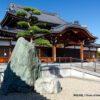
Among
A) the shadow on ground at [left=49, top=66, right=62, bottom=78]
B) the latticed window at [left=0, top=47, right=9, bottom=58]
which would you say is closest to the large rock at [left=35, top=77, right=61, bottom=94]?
the shadow on ground at [left=49, top=66, right=62, bottom=78]

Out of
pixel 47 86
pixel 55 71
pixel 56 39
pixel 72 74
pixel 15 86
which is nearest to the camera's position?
pixel 47 86

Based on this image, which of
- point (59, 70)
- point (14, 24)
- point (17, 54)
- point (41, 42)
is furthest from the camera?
point (14, 24)

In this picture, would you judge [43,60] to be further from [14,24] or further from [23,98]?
[23,98]

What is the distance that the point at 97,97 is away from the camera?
5723 mm

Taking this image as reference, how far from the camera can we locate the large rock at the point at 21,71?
6423mm

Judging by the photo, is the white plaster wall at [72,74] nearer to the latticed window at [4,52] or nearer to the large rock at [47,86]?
the large rock at [47,86]

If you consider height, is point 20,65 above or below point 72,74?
above

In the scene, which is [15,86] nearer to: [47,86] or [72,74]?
[47,86]

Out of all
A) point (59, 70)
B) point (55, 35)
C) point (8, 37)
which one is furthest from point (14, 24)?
point (59, 70)

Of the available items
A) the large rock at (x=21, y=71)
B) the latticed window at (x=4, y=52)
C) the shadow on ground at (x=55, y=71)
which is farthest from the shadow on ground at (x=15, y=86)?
the latticed window at (x=4, y=52)

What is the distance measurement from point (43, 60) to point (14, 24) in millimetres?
6672

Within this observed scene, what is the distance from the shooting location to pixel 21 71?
6574 mm

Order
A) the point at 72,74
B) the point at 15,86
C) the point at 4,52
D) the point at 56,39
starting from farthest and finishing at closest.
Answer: the point at 56,39, the point at 4,52, the point at 72,74, the point at 15,86

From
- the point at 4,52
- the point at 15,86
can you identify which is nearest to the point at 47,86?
the point at 15,86
